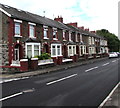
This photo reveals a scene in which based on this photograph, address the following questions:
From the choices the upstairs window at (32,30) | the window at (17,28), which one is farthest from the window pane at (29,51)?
the window at (17,28)

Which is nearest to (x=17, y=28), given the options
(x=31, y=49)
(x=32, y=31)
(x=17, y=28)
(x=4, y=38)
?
(x=17, y=28)

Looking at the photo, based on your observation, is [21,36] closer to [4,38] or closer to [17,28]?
[17,28]

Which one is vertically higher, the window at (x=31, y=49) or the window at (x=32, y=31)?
the window at (x=32, y=31)

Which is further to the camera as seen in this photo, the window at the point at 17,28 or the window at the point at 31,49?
the window at the point at 31,49

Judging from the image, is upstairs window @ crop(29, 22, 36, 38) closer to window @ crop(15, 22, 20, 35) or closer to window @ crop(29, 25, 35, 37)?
window @ crop(29, 25, 35, 37)

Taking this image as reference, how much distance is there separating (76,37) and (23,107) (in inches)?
1247

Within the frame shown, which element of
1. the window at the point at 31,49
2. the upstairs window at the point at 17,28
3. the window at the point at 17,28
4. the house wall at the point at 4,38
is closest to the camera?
the house wall at the point at 4,38

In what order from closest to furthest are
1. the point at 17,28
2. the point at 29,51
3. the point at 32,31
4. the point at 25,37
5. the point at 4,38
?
1. the point at 4,38
2. the point at 17,28
3. the point at 25,37
4. the point at 29,51
5. the point at 32,31

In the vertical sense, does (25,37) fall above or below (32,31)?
below

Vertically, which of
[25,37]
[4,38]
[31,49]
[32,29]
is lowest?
[31,49]

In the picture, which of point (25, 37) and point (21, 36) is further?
point (25, 37)

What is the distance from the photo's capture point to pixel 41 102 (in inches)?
276

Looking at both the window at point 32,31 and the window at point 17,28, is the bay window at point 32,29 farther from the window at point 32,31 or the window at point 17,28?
the window at point 17,28

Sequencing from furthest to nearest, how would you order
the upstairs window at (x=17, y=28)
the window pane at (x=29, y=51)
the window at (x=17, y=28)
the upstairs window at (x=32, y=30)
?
the upstairs window at (x=32, y=30) < the window pane at (x=29, y=51) < the window at (x=17, y=28) < the upstairs window at (x=17, y=28)
